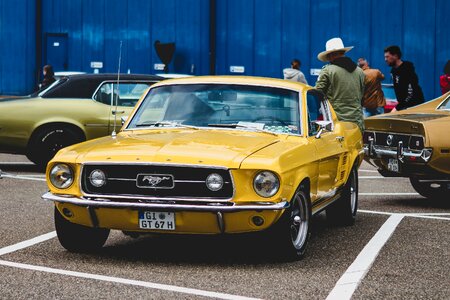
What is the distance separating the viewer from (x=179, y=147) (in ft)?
23.7

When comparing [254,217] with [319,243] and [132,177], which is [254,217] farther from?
[319,243]

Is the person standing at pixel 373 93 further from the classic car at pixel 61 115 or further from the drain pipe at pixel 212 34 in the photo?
the drain pipe at pixel 212 34

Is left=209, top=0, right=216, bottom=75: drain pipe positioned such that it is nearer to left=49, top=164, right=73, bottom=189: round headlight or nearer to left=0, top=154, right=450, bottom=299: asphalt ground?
left=0, top=154, right=450, bottom=299: asphalt ground

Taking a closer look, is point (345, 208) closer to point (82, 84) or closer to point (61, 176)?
point (61, 176)

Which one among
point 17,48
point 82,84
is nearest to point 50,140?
point 82,84

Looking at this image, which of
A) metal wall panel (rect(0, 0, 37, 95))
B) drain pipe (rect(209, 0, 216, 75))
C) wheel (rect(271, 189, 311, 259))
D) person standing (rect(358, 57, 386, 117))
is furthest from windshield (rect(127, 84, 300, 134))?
metal wall panel (rect(0, 0, 37, 95))

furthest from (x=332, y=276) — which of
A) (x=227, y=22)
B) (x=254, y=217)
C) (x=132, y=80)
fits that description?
(x=227, y=22)

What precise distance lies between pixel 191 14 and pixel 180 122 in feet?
67.8

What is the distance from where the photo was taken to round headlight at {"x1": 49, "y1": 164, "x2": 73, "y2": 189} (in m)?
7.27

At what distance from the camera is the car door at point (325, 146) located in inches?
322

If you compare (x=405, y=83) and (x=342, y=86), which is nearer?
(x=342, y=86)

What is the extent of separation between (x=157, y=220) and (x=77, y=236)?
0.82m

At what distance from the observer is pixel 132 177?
7.07 meters

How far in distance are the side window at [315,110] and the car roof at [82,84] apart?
17.7ft
